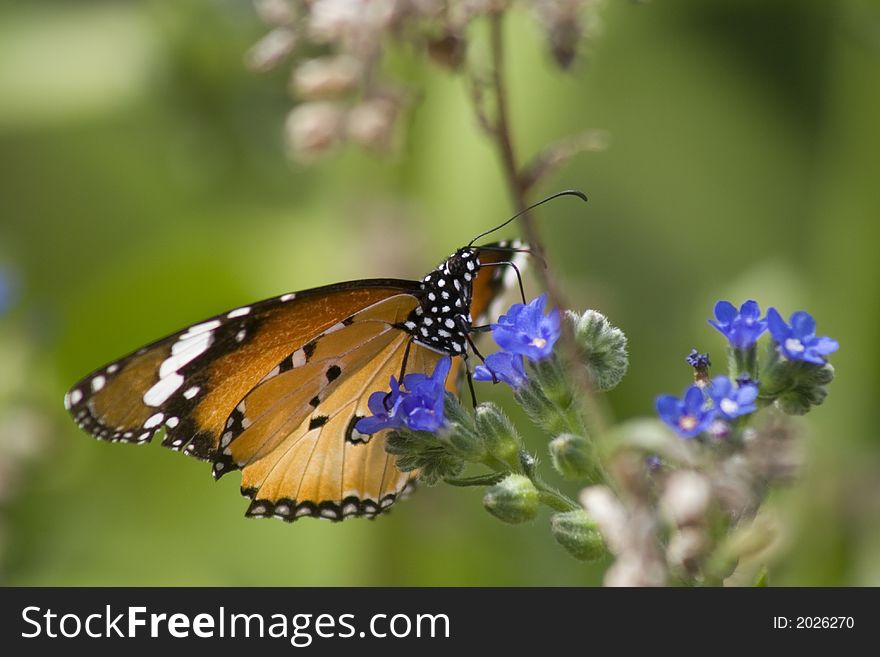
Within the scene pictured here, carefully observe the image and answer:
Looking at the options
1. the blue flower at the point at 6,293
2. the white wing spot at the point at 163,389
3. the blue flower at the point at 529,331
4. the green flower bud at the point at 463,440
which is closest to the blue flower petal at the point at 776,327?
the blue flower at the point at 529,331

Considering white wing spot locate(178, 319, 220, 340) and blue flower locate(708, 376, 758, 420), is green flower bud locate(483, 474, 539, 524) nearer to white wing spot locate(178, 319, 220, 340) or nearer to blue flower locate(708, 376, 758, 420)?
blue flower locate(708, 376, 758, 420)

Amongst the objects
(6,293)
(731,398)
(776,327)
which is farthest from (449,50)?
(6,293)

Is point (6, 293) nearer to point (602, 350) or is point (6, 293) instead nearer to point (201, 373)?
point (201, 373)

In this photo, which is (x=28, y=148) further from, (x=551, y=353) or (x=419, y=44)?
(x=551, y=353)

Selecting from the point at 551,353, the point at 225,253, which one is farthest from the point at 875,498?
the point at 225,253

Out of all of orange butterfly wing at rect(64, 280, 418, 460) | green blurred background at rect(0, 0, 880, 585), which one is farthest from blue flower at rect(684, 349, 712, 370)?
green blurred background at rect(0, 0, 880, 585)

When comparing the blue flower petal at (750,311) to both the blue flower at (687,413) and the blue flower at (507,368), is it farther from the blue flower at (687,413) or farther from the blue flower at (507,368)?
the blue flower at (507,368)
